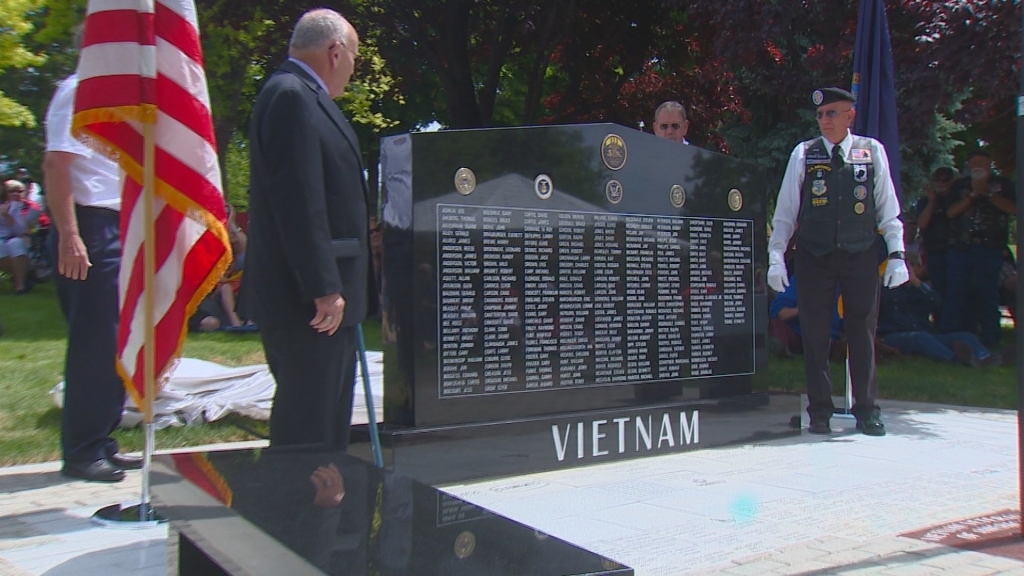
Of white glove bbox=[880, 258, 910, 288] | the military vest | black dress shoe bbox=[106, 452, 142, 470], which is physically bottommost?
black dress shoe bbox=[106, 452, 142, 470]

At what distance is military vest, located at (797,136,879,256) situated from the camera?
276 inches

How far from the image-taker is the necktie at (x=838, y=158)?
704 cm

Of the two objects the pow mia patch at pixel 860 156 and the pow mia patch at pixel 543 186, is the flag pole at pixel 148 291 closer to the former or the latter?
the pow mia patch at pixel 543 186

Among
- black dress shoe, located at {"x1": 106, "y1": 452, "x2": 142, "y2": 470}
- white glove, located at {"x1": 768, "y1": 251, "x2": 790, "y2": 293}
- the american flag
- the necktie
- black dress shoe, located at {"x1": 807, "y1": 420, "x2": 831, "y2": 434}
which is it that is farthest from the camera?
black dress shoe, located at {"x1": 807, "y1": 420, "x2": 831, "y2": 434}

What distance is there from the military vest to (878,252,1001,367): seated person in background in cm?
486

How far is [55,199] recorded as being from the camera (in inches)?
191

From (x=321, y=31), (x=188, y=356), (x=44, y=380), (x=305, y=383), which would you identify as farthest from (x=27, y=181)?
(x=305, y=383)

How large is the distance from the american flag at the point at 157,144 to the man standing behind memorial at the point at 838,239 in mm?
4050

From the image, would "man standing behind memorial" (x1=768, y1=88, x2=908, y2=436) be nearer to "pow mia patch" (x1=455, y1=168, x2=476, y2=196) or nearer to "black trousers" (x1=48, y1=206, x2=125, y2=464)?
"pow mia patch" (x1=455, y1=168, x2=476, y2=196)

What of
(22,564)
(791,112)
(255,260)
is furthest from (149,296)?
(791,112)

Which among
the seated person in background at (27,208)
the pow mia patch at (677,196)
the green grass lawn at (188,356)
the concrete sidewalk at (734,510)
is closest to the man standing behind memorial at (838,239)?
the concrete sidewalk at (734,510)

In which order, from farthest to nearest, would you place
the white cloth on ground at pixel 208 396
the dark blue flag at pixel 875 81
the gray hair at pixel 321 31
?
the dark blue flag at pixel 875 81, the white cloth on ground at pixel 208 396, the gray hair at pixel 321 31

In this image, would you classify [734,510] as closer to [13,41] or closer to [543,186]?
[543,186]

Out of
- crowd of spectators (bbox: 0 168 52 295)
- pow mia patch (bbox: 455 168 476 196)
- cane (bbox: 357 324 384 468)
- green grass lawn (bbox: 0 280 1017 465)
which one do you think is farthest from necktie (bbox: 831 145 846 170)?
crowd of spectators (bbox: 0 168 52 295)
